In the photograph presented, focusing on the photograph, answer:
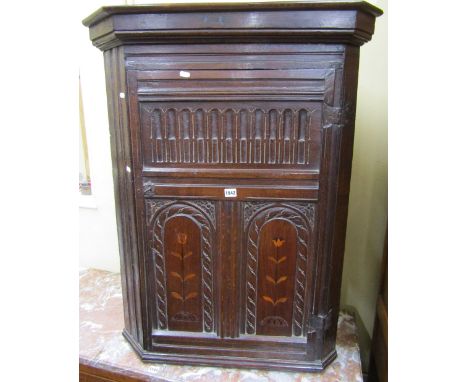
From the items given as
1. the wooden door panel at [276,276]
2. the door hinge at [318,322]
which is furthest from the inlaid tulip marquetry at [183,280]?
the door hinge at [318,322]

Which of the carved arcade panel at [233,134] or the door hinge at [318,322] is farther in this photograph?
the door hinge at [318,322]

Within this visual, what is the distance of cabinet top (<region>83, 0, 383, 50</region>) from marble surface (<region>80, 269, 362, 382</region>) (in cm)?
101

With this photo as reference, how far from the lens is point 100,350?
1241 mm

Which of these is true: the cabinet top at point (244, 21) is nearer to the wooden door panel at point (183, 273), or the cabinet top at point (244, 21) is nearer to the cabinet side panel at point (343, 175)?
the cabinet side panel at point (343, 175)

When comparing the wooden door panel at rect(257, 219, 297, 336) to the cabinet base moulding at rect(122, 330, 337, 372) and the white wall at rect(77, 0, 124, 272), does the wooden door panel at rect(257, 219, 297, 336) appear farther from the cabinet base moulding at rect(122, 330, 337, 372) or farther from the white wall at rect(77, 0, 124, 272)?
the white wall at rect(77, 0, 124, 272)

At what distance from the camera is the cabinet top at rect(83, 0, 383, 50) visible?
860 millimetres

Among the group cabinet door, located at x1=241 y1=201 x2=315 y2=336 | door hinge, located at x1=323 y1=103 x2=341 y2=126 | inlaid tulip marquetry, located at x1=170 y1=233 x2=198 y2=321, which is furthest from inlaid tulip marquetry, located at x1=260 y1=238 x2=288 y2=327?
door hinge, located at x1=323 y1=103 x2=341 y2=126

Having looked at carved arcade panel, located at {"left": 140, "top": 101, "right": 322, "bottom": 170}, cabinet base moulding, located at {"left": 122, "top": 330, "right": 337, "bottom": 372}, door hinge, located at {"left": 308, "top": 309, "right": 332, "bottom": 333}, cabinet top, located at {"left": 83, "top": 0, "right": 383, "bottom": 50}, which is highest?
cabinet top, located at {"left": 83, "top": 0, "right": 383, "bottom": 50}

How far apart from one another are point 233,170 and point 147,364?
731 millimetres

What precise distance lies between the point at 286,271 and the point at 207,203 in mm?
322

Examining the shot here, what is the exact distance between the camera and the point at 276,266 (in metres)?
1.08

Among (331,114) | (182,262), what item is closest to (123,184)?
(182,262)

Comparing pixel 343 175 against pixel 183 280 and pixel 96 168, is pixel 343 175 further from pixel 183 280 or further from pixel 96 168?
pixel 96 168

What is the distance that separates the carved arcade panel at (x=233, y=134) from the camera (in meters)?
0.97
